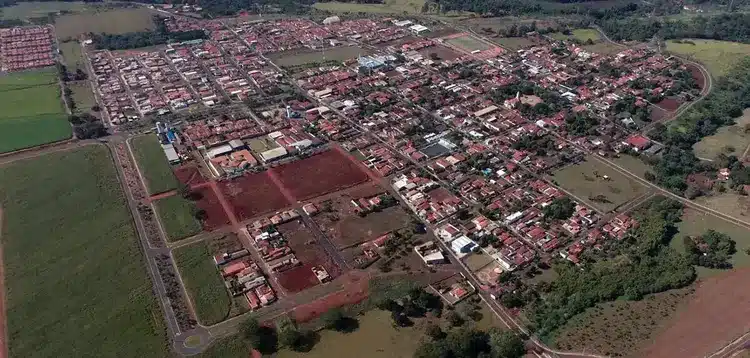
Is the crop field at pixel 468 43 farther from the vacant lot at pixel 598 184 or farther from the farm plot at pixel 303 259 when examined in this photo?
the farm plot at pixel 303 259

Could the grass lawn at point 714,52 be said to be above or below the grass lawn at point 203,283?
above

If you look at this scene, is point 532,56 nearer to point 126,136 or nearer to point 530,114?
point 530,114

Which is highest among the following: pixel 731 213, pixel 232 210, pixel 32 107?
pixel 32 107

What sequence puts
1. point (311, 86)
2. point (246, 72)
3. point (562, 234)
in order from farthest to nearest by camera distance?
point (246, 72) < point (311, 86) < point (562, 234)

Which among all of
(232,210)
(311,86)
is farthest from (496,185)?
(311,86)

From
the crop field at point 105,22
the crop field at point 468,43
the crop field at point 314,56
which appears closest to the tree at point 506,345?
→ the crop field at point 314,56

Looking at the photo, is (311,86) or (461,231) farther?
(311,86)
